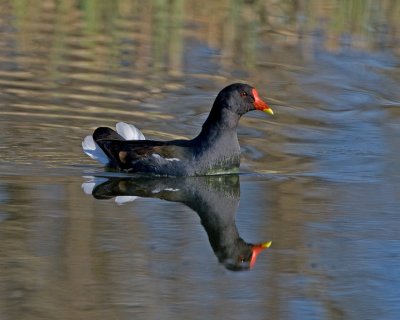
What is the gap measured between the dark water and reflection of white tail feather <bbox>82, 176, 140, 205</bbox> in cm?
6

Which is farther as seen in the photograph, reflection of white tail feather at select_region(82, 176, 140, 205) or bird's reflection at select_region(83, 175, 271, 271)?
reflection of white tail feather at select_region(82, 176, 140, 205)

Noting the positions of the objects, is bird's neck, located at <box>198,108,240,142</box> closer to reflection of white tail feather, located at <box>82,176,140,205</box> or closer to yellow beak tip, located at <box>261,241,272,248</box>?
reflection of white tail feather, located at <box>82,176,140,205</box>

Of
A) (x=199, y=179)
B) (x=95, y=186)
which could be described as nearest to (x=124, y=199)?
(x=95, y=186)

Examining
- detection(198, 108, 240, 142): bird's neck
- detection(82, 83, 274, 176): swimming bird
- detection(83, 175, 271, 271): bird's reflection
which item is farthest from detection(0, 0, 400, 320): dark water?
detection(198, 108, 240, 142): bird's neck

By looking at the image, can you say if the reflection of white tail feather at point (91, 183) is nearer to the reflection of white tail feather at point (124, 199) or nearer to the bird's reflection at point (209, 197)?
the bird's reflection at point (209, 197)

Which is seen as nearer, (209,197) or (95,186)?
(209,197)

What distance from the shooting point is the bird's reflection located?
7.16 m

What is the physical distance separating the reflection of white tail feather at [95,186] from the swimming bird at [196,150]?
A: 1.04 ft

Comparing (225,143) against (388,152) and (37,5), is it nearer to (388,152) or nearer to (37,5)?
(388,152)

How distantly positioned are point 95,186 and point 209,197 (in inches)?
33.2

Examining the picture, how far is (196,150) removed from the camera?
30.1ft

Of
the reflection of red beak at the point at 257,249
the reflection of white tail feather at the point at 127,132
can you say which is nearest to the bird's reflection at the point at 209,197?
the reflection of red beak at the point at 257,249

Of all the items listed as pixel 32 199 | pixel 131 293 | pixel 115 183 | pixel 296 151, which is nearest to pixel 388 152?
pixel 296 151

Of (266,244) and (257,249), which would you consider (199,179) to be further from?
(257,249)
